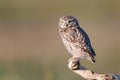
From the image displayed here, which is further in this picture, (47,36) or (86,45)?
(47,36)

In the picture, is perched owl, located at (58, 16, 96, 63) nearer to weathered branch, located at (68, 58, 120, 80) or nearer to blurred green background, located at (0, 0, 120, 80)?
weathered branch, located at (68, 58, 120, 80)

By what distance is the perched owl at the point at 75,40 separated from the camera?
12640 millimetres

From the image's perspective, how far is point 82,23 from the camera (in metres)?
22.0

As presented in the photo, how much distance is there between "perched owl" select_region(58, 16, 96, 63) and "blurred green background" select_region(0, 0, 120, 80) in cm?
166

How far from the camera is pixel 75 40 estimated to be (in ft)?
42.0

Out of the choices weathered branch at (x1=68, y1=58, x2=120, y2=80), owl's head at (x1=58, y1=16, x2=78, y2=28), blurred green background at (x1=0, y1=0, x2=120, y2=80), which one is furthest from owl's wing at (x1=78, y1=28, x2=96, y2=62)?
blurred green background at (x1=0, y1=0, x2=120, y2=80)

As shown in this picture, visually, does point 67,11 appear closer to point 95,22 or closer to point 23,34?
point 95,22

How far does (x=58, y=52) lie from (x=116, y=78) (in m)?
7.90

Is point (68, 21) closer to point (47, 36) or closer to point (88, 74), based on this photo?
point (88, 74)

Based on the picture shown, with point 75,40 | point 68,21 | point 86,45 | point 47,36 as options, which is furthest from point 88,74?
point 47,36

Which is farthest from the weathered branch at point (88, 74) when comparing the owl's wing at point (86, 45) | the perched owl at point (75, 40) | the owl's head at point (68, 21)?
the owl's head at point (68, 21)

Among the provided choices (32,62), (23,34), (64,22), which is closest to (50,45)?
(23,34)

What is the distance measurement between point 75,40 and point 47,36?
8.43 meters

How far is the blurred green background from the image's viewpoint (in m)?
16.9
